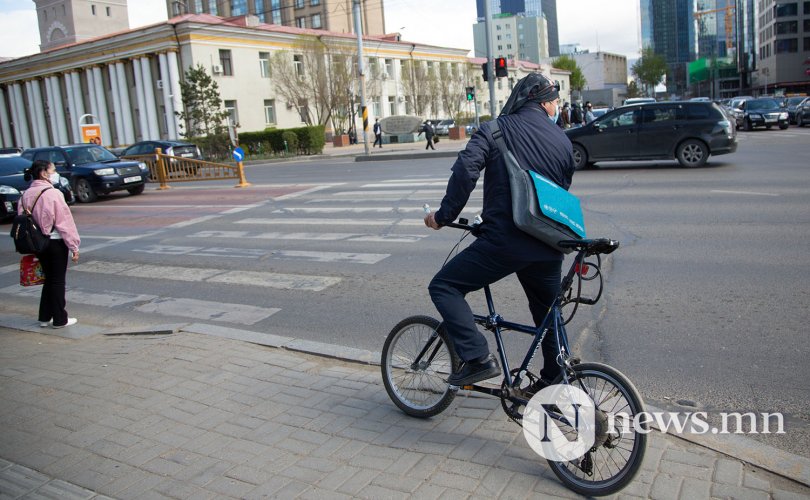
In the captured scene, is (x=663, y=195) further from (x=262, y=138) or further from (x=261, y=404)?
(x=262, y=138)

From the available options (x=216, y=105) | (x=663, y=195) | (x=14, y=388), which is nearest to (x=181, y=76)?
(x=216, y=105)

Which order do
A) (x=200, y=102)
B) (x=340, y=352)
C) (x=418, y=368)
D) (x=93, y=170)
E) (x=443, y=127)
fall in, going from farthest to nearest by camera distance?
(x=443, y=127)
(x=200, y=102)
(x=93, y=170)
(x=340, y=352)
(x=418, y=368)

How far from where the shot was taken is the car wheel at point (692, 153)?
16531mm

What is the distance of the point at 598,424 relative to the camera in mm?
3225

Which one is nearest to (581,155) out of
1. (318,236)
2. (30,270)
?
(318,236)

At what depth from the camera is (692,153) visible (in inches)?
656

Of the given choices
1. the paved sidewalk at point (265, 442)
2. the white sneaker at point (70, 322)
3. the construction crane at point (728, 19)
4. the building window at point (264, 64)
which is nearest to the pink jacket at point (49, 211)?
the white sneaker at point (70, 322)

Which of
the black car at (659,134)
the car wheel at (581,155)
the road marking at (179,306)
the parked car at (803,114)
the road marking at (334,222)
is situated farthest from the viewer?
the parked car at (803,114)

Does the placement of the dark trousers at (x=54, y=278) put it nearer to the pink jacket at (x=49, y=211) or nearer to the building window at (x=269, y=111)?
the pink jacket at (x=49, y=211)

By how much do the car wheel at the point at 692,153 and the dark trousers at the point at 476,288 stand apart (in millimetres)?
14554

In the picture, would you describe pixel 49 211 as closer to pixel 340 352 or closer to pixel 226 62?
pixel 340 352

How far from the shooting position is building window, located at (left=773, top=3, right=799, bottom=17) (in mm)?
104312

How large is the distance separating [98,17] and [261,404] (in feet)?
299

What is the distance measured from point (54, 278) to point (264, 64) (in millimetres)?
48890
